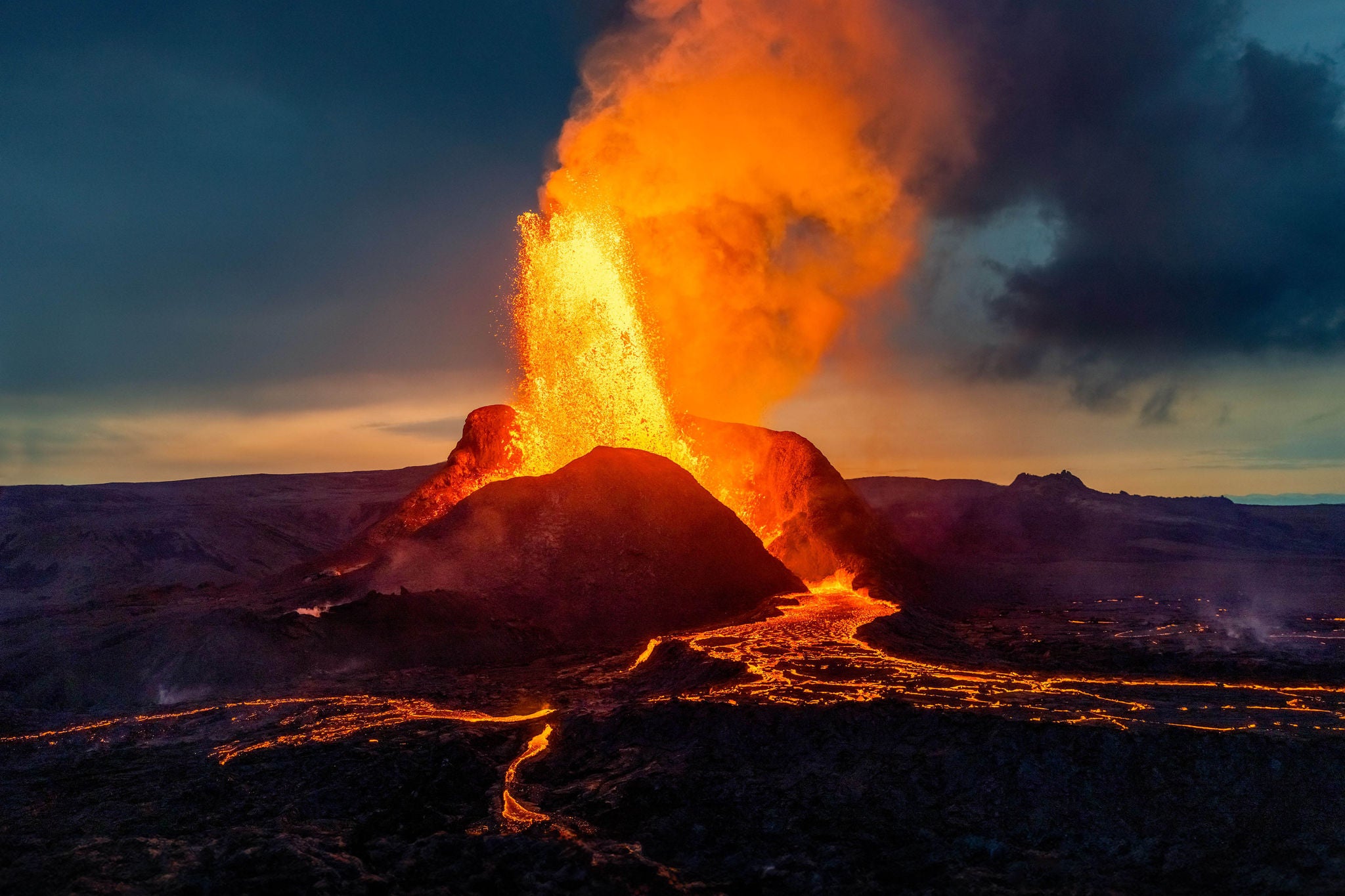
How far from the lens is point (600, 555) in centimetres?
3584

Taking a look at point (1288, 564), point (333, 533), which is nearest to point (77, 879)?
point (1288, 564)

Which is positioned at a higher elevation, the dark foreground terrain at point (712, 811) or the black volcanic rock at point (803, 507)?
the black volcanic rock at point (803, 507)

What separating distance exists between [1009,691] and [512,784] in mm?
11370

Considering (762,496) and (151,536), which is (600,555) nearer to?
(762,496)

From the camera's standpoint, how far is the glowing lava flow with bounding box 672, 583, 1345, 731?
17500mm

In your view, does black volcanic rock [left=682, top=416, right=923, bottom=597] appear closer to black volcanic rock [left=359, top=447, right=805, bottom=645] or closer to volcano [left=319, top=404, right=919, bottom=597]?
volcano [left=319, top=404, right=919, bottom=597]

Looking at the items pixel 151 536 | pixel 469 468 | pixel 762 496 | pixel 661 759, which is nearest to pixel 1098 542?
pixel 762 496

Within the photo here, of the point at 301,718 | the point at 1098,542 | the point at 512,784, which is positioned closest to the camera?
the point at 512,784

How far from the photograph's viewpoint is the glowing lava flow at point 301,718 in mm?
18641

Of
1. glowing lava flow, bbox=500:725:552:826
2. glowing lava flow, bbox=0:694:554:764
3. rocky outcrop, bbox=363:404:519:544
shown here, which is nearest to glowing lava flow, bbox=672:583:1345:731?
glowing lava flow, bbox=500:725:552:826

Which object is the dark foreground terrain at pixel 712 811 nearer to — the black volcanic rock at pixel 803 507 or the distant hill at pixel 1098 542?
the black volcanic rock at pixel 803 507

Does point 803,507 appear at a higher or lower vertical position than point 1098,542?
higher

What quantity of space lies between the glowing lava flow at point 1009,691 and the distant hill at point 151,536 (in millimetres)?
43695

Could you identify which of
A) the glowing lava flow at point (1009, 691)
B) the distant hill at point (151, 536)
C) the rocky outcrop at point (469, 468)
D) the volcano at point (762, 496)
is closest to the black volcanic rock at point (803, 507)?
the volcano at point (762, 496)
